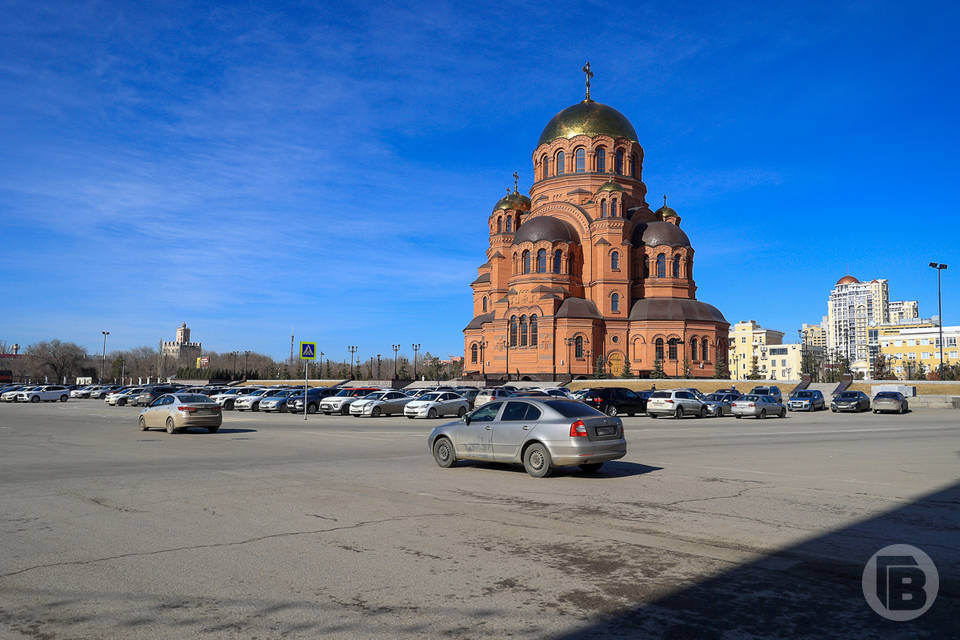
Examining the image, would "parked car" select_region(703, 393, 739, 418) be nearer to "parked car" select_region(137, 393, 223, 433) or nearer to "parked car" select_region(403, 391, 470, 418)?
"parked car" select_region(403, 391, 470, 418)

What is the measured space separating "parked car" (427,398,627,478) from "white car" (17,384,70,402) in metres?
50.3

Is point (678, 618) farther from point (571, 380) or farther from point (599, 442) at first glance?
point (571, 380)

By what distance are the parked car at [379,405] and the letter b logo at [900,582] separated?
28.0 m

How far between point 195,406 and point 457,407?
12987 millimetres

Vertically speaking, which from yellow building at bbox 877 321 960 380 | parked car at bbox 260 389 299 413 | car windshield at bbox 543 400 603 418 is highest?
yellow building at bbox 877 321 960 380

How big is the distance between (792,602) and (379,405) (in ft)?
Result: 98.0

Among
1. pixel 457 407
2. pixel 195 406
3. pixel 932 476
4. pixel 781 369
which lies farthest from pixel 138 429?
pixel 781 369

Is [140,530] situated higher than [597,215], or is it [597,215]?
[597,215]

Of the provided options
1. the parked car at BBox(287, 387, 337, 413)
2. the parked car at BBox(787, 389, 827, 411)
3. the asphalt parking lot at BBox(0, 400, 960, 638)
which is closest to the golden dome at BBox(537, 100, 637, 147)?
the parked car at BBox(787, 389, 827, 411)

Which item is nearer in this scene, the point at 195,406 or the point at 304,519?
the point at 304,519

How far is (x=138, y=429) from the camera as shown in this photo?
24.0 m

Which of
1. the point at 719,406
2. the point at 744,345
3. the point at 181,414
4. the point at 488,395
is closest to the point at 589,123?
the point at 719,406

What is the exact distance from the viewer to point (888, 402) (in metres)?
38.0

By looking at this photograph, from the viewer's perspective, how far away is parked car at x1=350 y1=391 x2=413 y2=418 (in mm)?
34188
